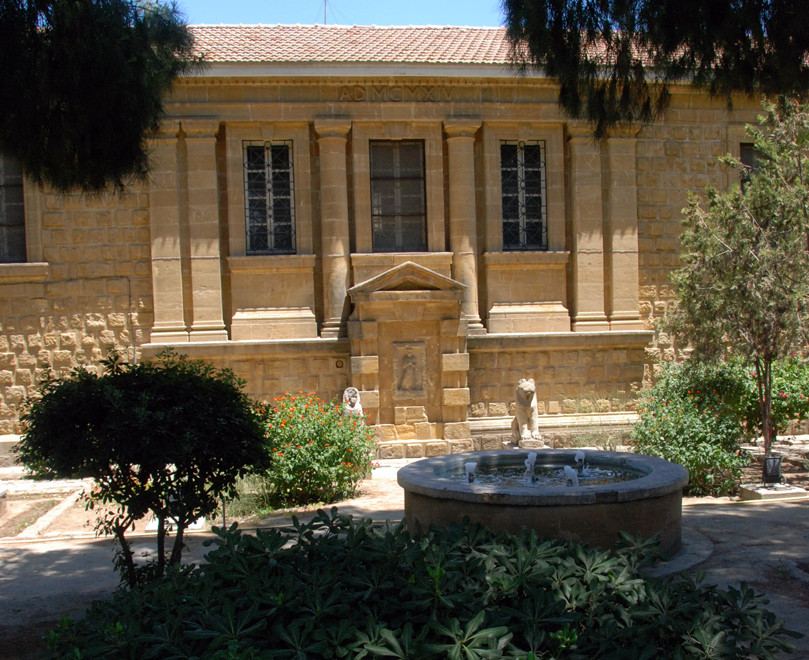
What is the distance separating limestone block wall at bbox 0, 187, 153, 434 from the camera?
46.8 ft

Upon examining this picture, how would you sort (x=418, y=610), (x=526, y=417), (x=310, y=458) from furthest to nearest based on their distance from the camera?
(x=526, y=417), (x=310, y=458), (x=418, y=610)

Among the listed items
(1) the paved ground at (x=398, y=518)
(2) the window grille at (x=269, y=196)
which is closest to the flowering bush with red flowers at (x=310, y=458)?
(1) the paved ground at (x=398, y=518)

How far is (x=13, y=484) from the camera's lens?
41.8 ft

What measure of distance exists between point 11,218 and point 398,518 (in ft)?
32.0

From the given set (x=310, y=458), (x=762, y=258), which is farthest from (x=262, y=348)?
(x=762, y=258)

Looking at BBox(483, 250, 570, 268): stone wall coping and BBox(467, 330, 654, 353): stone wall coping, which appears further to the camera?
BBox(483, 250, 570, 268): stone wall coping

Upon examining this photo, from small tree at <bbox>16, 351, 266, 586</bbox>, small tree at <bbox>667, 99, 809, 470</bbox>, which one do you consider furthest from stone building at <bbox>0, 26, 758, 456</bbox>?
small tree at <bbox>16, 351, 266, 586</bbox>

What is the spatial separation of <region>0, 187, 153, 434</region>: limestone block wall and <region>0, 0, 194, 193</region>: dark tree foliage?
7.57 meters

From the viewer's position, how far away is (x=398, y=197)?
15062mm

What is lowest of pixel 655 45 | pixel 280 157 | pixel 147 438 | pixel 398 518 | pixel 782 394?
pixel 398 518

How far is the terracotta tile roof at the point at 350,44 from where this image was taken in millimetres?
14500

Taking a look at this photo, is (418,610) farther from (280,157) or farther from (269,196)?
(280,157)

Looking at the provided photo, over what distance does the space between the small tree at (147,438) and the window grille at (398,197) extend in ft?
30.8

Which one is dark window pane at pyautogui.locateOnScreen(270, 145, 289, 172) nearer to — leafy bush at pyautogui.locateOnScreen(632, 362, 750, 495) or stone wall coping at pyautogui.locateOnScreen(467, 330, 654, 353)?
stone wall coping at pyautogui.locateOnScreen(467, 330, 654, 353)
